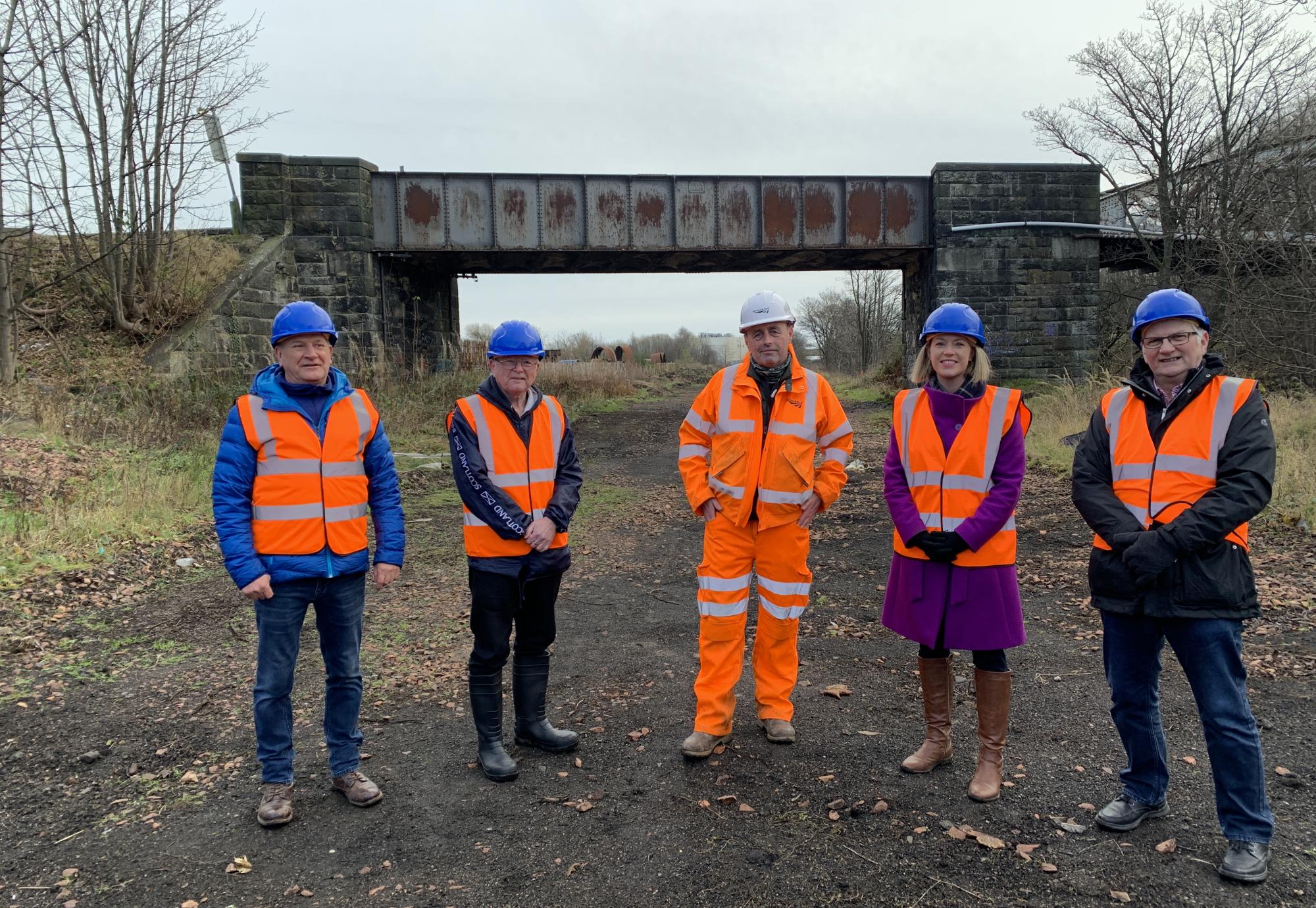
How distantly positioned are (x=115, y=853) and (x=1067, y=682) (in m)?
4.82

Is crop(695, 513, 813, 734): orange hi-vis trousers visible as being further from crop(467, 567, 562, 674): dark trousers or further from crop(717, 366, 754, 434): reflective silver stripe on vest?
crop(467, 567, 562, 674): dark trousers

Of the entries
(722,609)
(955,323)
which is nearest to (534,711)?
(722,609)

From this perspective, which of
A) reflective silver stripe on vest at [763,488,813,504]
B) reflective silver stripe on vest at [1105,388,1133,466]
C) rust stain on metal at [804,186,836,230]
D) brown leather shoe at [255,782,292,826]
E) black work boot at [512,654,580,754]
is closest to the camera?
reflective silver stripe on vest at [1105,388,1133,466]

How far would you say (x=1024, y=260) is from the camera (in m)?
20.7

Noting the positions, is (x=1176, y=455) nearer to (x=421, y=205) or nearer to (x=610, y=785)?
(x=610, y=785)

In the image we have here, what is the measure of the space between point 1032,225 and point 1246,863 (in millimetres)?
20129

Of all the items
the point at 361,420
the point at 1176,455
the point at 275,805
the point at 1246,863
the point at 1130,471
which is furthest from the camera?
the point at 361,420

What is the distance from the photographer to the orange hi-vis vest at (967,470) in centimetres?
370

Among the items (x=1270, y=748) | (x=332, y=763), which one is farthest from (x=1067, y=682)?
(x=332, y=763)

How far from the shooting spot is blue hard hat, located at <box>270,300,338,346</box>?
→ 3629 mm

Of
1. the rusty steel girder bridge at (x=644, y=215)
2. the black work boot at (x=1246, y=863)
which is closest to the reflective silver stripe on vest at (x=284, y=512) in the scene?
the black work boot at (x=1246, y=863)

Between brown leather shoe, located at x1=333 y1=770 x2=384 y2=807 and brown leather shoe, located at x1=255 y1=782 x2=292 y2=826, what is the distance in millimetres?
212

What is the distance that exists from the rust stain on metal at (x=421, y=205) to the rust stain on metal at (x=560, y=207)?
2.52 m

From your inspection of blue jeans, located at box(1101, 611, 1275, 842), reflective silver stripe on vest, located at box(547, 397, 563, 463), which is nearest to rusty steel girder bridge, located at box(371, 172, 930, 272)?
reflective silver stripe on vest, located at box(547, 397, 563, 463)
